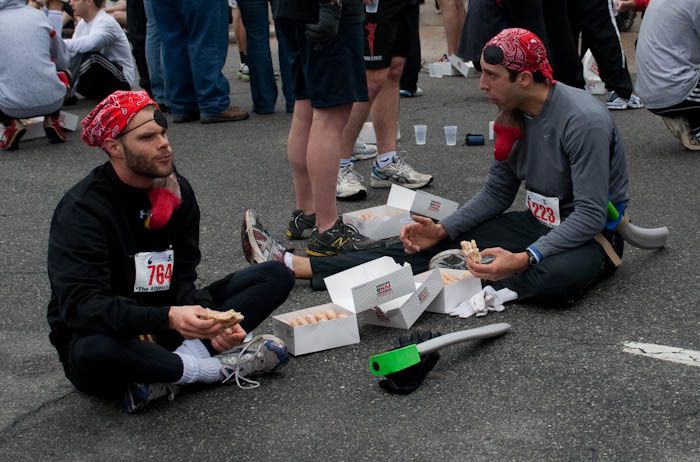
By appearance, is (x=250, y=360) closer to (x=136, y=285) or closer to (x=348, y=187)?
(x=136, y=285)

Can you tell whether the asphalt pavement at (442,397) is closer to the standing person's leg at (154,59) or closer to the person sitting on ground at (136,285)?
the person sitting on ground at (136,285)

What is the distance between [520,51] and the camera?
155 inches

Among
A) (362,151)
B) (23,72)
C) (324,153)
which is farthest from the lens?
(23,72)

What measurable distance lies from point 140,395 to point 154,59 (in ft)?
19.4

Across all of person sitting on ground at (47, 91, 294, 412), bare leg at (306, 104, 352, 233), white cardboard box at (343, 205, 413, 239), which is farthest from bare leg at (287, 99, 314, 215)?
person sitting on ground at (47, 91, 294, 412)

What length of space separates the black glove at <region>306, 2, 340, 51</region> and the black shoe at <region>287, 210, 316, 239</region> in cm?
96

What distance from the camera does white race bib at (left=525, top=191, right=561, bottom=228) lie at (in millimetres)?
4117

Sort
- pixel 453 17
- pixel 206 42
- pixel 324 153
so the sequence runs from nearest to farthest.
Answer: pixel 324 153
pixel 206 42
pixel 453 17

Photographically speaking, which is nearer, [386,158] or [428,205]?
[428,205]

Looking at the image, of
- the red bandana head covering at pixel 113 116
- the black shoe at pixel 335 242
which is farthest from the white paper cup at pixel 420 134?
the red bandana head covering at pixel 113 116

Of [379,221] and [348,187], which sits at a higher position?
[379,221]

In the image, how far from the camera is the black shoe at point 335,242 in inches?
184

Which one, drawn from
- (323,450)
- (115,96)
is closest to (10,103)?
(115,96)

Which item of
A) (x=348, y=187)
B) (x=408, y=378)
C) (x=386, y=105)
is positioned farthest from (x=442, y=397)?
(x=386, y=105)
